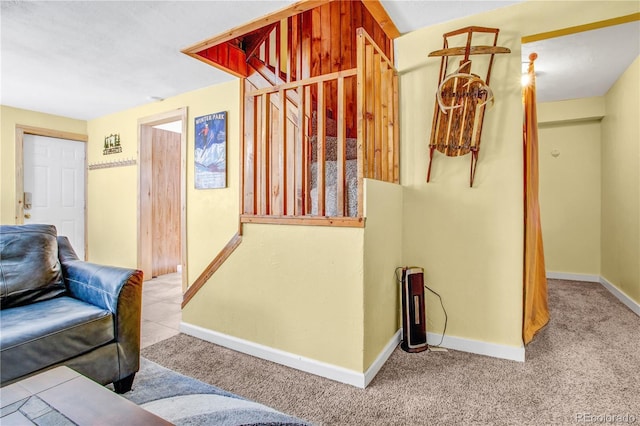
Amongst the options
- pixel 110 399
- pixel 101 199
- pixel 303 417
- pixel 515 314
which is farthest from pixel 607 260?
pixel 101 199

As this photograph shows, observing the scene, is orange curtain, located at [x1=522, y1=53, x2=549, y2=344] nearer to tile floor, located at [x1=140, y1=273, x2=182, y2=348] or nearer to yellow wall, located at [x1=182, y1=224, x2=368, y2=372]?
yellow wall, located at [x1=182, y1=224, x2=368, y2=372]

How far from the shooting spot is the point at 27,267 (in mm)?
1893

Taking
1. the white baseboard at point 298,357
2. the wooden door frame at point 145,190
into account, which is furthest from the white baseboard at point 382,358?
the wooden door frame at point 145,190

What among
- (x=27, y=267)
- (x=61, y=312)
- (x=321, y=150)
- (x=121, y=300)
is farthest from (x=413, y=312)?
(x=27, y=267)

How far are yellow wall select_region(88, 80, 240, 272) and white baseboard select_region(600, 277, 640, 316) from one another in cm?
391

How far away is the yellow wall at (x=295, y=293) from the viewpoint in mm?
1888

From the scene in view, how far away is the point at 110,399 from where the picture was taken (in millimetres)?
945

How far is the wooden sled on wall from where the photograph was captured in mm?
2104

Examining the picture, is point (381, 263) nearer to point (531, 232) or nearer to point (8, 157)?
point (531, 232)

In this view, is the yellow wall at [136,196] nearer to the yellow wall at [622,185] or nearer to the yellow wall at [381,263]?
the yellow wall at [381,263]

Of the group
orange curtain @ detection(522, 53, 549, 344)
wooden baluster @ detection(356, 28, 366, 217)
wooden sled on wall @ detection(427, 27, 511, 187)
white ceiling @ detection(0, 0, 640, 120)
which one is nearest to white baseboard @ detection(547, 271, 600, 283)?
orange curtain @ detection(522, 53, 549, 344)

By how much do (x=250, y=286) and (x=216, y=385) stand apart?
0.64 meters

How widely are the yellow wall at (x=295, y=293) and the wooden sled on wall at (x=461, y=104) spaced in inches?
39.5

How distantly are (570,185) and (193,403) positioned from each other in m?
5.03
